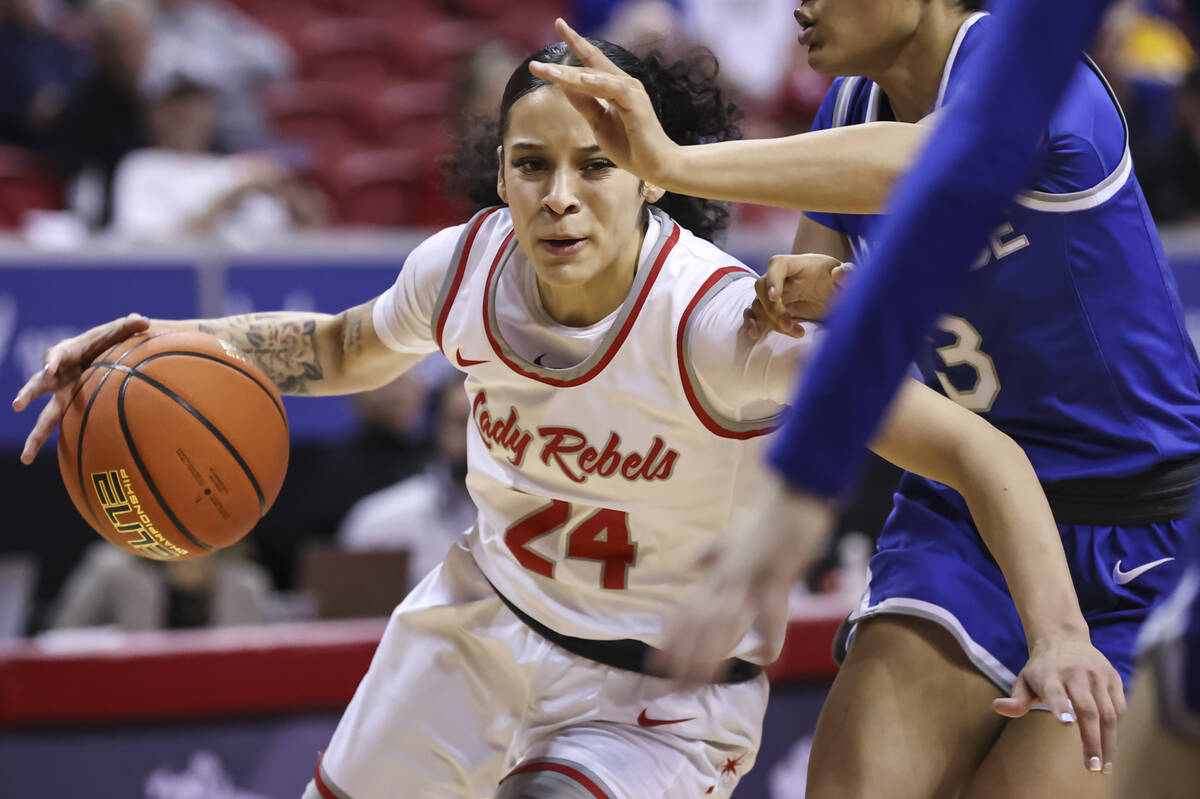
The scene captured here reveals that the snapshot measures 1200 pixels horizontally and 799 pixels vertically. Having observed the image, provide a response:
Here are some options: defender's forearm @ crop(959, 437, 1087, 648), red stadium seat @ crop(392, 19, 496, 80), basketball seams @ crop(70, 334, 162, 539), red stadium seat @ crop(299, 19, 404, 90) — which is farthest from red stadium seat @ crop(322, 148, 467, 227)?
defender's forearm @ crop(959, 437, 1087, 648)

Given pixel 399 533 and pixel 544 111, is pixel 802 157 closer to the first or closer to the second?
pixel 544 111

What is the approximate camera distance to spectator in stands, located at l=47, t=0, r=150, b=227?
6520mm

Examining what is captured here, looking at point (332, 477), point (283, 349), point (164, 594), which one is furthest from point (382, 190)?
point (283, 349)

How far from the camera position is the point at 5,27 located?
730 cm

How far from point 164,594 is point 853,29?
3.86m

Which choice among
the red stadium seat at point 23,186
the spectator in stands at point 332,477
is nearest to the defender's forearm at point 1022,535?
the spectator in stands at point 332,477

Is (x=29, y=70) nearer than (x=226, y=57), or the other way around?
(x=29, y=70)

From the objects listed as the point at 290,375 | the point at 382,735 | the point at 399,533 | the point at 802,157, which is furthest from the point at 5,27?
the point at 802,157

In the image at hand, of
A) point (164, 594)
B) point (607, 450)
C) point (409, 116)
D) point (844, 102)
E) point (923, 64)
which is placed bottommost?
point (164, 594)

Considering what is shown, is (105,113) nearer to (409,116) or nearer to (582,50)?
(409,116)

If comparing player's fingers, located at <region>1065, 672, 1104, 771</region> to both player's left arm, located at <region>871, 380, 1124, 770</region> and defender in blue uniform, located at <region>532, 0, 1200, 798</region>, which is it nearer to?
player's left arm, located at <region>871, 380, 1124, 770</region>

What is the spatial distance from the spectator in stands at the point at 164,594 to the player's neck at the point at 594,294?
297cm

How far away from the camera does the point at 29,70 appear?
7.28 meters

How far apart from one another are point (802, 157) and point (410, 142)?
6.70m
